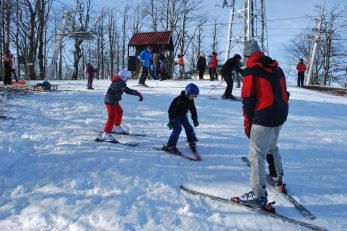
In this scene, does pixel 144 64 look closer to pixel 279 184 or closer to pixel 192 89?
pixel 192 89

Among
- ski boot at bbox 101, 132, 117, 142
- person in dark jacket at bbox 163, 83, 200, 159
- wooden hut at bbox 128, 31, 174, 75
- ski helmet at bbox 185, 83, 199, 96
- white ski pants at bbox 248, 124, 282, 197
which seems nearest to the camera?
white ski pants at bbox 248, 124, 282, 197

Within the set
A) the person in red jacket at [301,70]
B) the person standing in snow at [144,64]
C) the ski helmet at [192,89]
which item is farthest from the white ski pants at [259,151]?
the person in red jacket at [301,70]

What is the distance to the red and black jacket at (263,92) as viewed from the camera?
414 centimetres

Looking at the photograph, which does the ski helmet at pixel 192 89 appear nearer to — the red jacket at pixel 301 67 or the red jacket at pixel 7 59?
the red jacket at pixel 7 59

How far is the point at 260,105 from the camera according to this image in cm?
420

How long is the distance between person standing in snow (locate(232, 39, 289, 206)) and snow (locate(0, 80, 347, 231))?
1.81ft

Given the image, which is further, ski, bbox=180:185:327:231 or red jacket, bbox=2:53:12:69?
red jacket, bbox=2:53:12:69

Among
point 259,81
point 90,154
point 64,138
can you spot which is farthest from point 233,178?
point 64,138

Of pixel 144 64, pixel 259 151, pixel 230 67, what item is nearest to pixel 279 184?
pixel 259 151

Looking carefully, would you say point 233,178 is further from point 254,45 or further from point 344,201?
point 254,45

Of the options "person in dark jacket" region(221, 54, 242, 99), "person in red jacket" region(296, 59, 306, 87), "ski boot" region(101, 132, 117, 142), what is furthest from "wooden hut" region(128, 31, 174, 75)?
"ski boot" region(101, 132, 117, 142)

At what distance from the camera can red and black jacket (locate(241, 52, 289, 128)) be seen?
4.14 m

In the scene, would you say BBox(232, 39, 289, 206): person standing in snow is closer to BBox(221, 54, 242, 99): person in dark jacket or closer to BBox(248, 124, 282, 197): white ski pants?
BBox(248, 124, 282, 197): white ski pants

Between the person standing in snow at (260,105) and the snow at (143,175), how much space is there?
0.55 m
